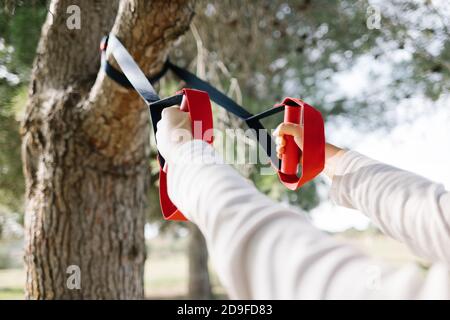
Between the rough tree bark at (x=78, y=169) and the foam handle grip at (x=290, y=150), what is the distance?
426 mm

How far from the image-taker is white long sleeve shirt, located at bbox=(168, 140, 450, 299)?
26 cm

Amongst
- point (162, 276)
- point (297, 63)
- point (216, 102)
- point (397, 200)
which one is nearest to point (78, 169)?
point (216, 102)

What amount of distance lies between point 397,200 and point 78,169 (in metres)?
0.74

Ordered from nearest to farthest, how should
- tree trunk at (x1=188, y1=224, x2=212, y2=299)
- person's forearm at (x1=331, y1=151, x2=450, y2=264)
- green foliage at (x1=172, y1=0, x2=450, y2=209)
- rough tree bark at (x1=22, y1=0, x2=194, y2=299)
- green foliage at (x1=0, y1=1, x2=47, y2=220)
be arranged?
person's forearm at (x1=331, y1=151, x2=450, y2=264), rough tree bark at (x1=22, y1=0, x2=194, y2=299), green foliage at (x1=0, y1=1, x2=47, y2=220), green foliage at (x1=172, y1=0, x2=450, y2=209), tree trunk at (x1=188, y1=224, x2=212, y2=299)

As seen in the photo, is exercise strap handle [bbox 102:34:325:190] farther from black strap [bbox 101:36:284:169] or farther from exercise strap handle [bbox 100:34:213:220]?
exercise strap handle [bbox 100:34:213:220]

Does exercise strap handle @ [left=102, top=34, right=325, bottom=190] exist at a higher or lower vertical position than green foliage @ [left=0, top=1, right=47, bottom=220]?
lower

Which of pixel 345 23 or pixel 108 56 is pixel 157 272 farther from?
pixel 108 56

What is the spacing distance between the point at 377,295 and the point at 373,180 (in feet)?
0.80

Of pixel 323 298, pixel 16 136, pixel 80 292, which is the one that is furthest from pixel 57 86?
pixel 16 136

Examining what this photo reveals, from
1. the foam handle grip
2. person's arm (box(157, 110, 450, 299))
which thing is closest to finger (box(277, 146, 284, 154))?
the foam handle grip

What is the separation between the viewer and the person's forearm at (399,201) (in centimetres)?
42

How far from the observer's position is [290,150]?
627 millimetres

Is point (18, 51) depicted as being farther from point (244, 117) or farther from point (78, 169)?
point (244, 117)

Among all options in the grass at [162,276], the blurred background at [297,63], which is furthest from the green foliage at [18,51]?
the grass at [162,276]
